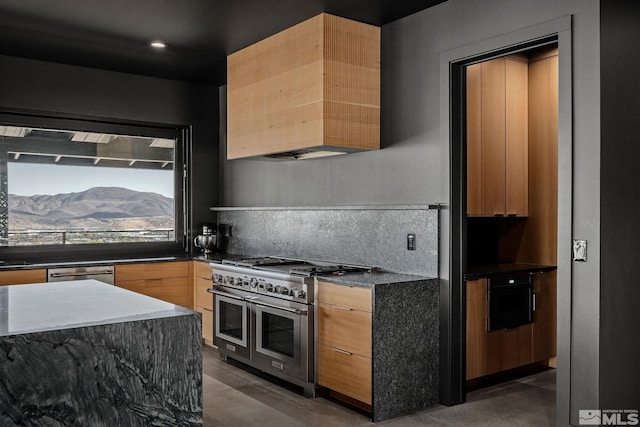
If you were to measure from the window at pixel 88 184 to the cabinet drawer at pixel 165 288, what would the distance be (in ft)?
2.35

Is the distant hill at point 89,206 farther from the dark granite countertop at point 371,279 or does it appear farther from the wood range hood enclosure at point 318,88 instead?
the dark granite countertop at point 371,279

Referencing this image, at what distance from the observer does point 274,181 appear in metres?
5.38

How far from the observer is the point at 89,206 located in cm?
560

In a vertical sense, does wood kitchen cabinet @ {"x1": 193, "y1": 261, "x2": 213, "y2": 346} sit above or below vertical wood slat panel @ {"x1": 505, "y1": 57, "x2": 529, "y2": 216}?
below

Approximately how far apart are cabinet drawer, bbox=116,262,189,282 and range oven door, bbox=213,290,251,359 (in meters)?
0.67

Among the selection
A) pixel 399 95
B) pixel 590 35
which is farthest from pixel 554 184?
pixel 590 35

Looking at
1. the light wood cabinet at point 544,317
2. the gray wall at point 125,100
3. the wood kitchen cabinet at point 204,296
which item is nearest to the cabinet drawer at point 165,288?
the wood kitchen cabinet at point 204,296

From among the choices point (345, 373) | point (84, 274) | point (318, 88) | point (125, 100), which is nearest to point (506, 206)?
point (318, 88)

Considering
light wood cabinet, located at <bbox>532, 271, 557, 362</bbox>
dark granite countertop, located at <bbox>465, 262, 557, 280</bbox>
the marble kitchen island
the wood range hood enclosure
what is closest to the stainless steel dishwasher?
the wood range hood enclosure

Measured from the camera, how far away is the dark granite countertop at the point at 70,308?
6.83 ft

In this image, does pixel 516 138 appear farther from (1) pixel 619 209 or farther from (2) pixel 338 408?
(2) pixel 338 408

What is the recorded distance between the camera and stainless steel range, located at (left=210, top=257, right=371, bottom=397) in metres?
3.90

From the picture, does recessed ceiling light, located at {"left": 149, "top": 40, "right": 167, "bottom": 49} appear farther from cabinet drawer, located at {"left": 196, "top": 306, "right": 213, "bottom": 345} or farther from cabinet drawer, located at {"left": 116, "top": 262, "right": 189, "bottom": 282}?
cabinet drawer, located at {"left": 196, "top": 306, "right": 213, "bottom": 345}

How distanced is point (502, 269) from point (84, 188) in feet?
12.9
